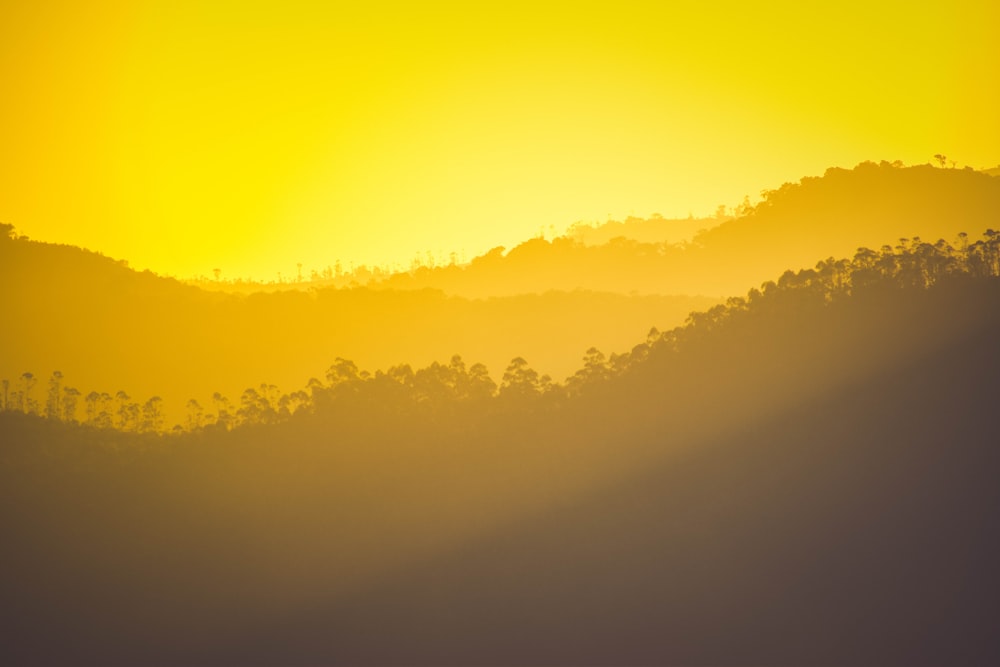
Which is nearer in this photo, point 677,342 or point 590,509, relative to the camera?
point 590,509

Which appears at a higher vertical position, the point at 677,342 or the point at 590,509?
the point at 677,342

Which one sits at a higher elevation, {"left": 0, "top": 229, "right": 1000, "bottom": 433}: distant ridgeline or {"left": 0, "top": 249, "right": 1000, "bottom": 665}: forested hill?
{"left": 0, "top": 229, "right": 1000, "bottom": 433}: distant ridgeline

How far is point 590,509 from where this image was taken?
165625 millimetres

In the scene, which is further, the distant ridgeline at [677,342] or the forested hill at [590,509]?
the distant ridgeline at [677,342]

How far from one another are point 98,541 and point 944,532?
9756cm

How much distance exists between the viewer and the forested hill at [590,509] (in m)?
157

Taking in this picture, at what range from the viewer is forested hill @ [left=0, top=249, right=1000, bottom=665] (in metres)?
157

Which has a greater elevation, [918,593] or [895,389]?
[895,389]

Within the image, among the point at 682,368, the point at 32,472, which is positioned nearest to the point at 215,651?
the point at 32,472

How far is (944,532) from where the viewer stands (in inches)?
6107

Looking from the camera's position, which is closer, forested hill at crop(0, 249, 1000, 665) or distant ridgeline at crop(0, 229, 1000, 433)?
forested hill at crop(0, 249, 1000, 665)

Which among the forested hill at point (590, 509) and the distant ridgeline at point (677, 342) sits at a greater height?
the distant ridgeline at point (677, 342)

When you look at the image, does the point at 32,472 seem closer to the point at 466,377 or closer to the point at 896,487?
the point at 466,377

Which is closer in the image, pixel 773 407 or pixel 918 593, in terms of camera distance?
pixel 918 593
